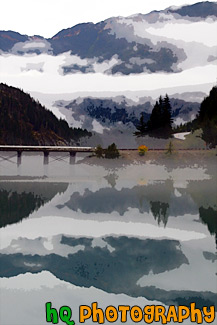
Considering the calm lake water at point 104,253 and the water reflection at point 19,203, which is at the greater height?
the calm lake water at point 104,253

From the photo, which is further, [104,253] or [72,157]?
[72,157]

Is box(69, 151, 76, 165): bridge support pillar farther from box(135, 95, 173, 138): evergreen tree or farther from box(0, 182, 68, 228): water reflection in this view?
box(0, 182, 68, 228): water reflection

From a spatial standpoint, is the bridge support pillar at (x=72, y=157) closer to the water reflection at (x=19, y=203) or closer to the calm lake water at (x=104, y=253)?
the water reflection at (x=19, y=203)

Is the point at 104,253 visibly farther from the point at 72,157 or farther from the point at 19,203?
the point at 72,157

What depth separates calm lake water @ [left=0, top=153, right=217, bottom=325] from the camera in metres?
25.7

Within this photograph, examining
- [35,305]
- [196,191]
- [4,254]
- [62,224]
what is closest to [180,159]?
[196,191]

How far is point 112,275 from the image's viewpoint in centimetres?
Result: 2931

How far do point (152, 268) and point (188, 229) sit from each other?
46.6 feet

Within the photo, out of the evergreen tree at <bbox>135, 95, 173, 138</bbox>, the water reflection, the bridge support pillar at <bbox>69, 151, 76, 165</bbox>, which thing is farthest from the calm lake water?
the evergreen tree at <bbox>135, 95, 173, 138</bbox>

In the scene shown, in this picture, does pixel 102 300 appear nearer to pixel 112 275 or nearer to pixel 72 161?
pixel 112 275

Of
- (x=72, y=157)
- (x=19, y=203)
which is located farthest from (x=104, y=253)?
(x=72, y=157)

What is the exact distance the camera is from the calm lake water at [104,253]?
25.7 m

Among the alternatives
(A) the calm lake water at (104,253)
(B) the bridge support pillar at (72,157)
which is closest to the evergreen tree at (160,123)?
(B) the bridge support pillar at (72,157)

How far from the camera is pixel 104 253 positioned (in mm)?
34438
